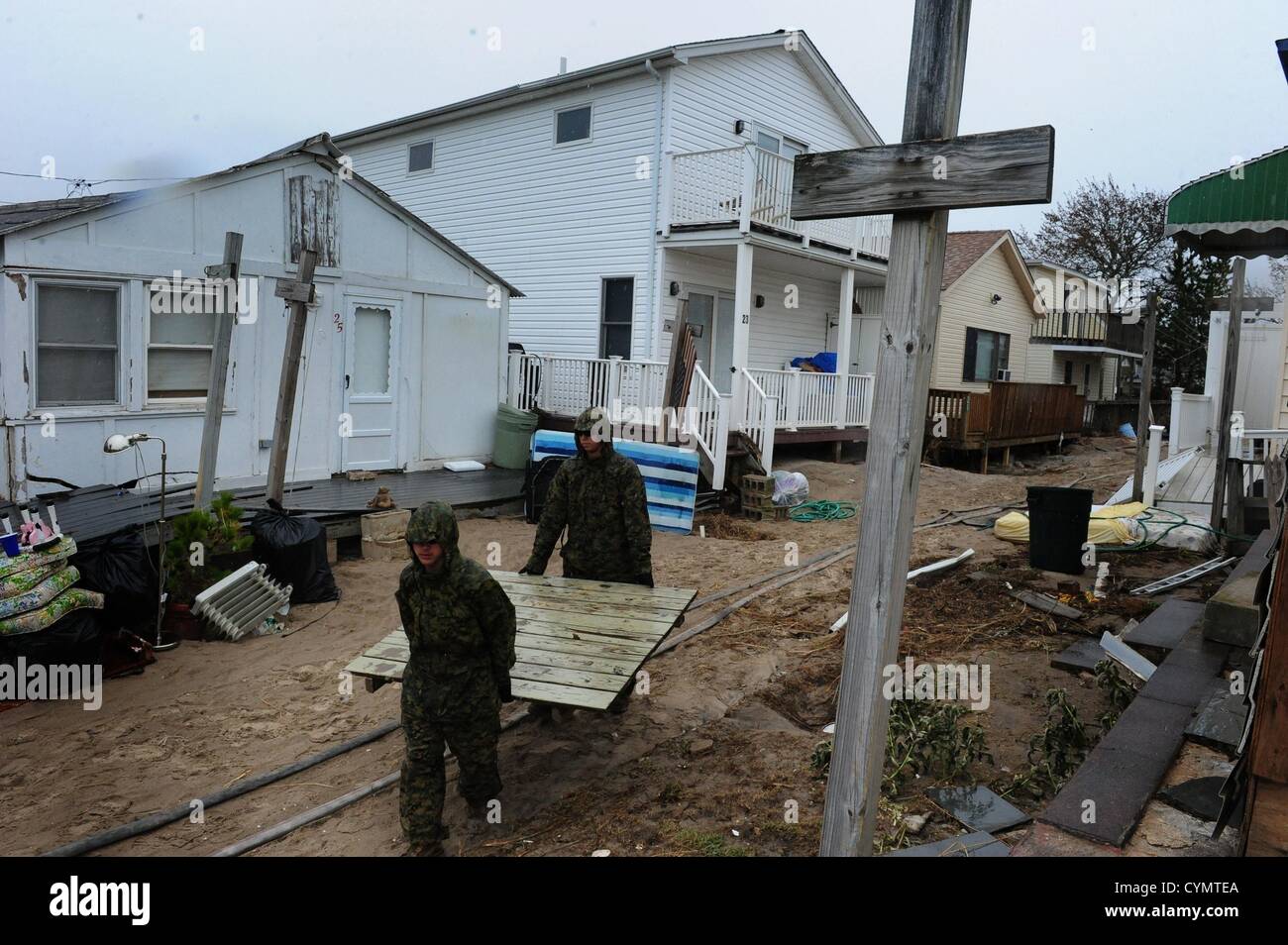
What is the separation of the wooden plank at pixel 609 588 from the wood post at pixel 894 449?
2.32m

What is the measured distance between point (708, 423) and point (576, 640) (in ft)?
28.6

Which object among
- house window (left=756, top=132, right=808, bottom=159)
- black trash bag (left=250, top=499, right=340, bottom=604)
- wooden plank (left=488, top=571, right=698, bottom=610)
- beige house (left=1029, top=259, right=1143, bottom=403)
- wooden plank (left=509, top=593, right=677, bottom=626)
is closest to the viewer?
wooden plank (left=509, top=593, right=677, bottom=626)

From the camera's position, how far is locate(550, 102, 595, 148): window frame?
52.9 ft

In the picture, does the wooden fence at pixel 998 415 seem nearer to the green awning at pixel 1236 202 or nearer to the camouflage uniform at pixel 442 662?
the green awning at pixel 1236 202

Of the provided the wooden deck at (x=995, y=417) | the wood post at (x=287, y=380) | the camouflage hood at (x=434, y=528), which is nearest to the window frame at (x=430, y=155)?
the wood post at (x=287, y=380)

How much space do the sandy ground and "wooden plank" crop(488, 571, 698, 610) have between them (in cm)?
78

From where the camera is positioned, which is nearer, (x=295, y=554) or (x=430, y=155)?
(x=295, y=554)

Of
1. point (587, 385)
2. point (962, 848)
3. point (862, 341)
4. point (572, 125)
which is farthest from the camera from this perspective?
point (862, 341)

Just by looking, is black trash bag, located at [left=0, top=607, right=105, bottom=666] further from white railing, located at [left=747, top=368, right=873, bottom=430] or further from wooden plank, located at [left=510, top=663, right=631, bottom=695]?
white railing, located at [left=747, top=368, right=873, bottom=430]

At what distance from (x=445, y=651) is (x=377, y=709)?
220 centimetres

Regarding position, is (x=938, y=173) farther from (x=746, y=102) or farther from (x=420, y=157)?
(x=420, y=157)

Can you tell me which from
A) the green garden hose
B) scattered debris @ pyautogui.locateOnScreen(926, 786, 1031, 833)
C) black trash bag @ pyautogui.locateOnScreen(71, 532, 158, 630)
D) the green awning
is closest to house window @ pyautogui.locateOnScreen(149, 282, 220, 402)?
black trash bag @ pyautogui.locateOnScreen(71, 532, 158, 630)

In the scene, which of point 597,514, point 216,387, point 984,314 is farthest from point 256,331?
point 984,314

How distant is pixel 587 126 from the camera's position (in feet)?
53.4
